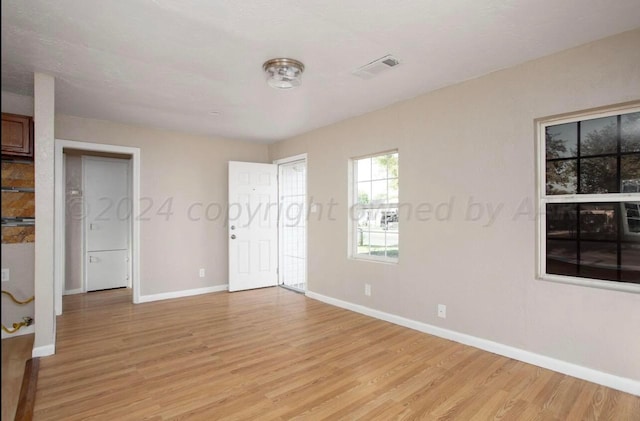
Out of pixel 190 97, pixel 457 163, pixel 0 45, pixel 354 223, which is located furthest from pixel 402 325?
pixel 0 45

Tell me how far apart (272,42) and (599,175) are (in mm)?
2676

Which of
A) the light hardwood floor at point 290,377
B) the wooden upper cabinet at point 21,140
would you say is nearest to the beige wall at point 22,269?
the wooden upper cabinet at point 21,140

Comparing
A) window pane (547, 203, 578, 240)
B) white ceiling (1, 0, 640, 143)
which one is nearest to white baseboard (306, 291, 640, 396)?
window pane (547, 203, 578, 240)

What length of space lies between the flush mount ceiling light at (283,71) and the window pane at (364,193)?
6.13 ft

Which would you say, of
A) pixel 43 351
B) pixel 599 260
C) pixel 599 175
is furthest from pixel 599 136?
pixel 43 351

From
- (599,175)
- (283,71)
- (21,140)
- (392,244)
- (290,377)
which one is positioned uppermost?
(283,71)

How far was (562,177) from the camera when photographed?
9.21 ft

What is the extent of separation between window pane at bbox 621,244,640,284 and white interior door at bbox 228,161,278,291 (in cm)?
452

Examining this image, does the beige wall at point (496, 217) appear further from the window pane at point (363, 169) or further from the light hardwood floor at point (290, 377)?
the light hardwood floor at point (290, 377)

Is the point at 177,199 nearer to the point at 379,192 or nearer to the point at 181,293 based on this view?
the point at 181,293

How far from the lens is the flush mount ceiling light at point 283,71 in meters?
2.82

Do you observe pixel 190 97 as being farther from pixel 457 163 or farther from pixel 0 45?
pixel 0 45

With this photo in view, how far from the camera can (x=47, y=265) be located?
9.90 ft

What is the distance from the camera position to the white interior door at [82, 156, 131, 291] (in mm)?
5695
